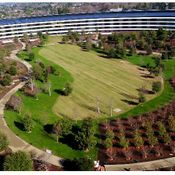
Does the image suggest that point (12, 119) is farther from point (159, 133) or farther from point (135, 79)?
point (135, 79)

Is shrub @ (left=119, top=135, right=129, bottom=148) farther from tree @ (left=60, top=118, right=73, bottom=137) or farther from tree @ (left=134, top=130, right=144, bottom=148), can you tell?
tree @ (left=60, top=118, right=73, bottom=137)

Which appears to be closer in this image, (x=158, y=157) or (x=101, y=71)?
(x=158, y=157)

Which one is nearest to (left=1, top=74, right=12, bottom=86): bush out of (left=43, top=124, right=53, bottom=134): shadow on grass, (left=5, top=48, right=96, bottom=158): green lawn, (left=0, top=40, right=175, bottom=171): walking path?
(left=5, top=48, right=96, bottom=158): green lawn

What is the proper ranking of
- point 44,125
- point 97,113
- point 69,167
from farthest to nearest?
point 97,113 < point 44,125 < point 69,167

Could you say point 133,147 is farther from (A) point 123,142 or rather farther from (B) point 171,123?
(B) point 171,123

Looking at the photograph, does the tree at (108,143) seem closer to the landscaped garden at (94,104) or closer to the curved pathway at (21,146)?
the landscaped garden at (94,104)

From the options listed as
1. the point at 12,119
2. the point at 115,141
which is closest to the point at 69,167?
the point at 115,141

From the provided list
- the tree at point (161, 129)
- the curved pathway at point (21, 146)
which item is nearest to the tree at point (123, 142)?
the tree at point (161, 129)

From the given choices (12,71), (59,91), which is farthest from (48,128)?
(12,71)
